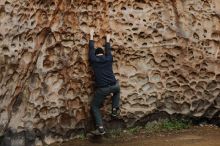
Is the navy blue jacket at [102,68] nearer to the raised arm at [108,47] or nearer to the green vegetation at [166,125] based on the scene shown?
the raised arm at [108,47]

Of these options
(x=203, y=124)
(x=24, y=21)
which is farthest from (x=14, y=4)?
(x=203, y=124)

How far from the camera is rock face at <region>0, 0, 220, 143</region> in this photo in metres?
A: 7.53

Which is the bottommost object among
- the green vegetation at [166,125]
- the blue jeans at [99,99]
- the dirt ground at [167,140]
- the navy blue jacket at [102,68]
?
the dirt ground at [167,140]

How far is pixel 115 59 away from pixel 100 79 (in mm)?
571

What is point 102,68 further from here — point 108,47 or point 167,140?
point 167,140

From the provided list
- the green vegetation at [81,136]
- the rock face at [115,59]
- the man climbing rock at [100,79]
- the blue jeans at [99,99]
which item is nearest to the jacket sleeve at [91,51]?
the man climbing rock at [100,79]

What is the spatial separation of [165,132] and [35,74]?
7.73 ft

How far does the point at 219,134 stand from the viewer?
8375 millimetres

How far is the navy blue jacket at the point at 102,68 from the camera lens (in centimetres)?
785

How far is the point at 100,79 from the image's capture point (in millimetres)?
7863

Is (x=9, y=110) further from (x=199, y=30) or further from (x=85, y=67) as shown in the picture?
(x=199, y=30)

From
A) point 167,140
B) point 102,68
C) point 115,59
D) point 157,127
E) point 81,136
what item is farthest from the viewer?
point 157,127

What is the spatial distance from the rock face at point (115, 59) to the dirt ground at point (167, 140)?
339mm

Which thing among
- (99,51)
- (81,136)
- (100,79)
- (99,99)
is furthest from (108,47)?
(81,136)
